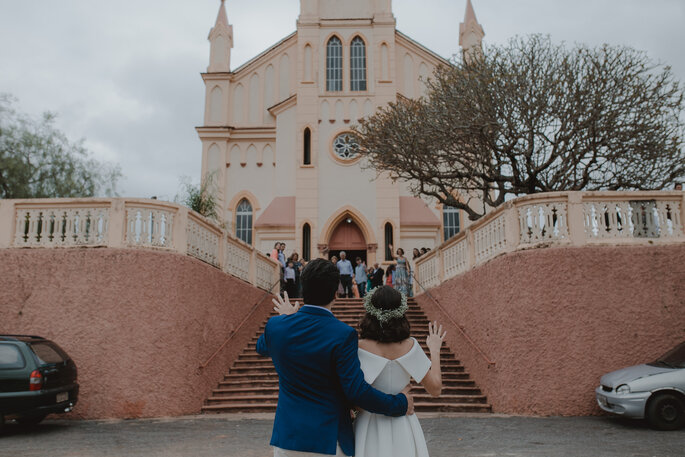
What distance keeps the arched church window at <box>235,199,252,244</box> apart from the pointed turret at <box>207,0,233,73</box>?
6.46 metres

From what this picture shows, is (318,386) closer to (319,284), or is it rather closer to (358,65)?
(319,284)

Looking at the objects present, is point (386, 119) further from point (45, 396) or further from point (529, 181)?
point (45, 396)

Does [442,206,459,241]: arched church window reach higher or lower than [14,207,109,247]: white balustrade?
higher

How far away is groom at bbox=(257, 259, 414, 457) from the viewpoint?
9.18 ft

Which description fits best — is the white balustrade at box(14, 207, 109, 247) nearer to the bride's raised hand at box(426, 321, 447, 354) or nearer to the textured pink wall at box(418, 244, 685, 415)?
the textured pink wall at box(418, 244, 685, 415)

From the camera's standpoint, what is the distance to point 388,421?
3094mm

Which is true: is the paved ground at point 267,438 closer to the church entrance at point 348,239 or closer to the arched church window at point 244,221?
the church entrance at point 348,239

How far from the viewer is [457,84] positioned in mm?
15273

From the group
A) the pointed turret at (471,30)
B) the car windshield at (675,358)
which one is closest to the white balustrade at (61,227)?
the car windshield at (675,358)

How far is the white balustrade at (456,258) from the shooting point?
12.6 meters

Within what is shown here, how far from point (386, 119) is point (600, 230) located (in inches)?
342

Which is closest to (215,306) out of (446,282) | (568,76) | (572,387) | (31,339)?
(31,339)

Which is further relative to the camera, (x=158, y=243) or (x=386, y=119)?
(x=386, y=119)

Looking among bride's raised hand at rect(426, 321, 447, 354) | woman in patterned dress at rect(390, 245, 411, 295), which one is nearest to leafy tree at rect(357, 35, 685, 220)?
woman in patterned dress at rect(390, 245, 411, 295)
